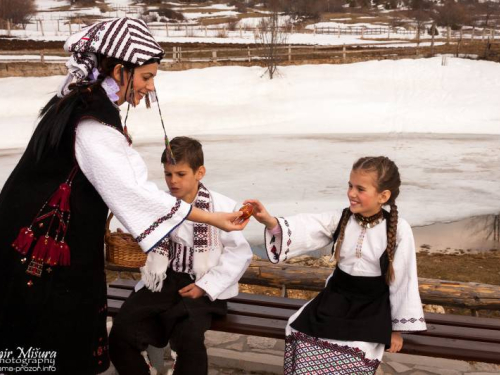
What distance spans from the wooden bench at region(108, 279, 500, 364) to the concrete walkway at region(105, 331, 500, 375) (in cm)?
46

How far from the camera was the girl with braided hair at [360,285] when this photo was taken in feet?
9.70

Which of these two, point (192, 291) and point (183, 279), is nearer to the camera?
point (192, 291)

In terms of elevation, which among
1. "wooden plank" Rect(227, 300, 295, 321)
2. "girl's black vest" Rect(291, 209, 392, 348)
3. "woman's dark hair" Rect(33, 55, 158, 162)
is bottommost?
"wooden plank" Rect(227, 300, 295, 321)

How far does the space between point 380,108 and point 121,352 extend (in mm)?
15859

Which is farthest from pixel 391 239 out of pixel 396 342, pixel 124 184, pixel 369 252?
pixel 124 184

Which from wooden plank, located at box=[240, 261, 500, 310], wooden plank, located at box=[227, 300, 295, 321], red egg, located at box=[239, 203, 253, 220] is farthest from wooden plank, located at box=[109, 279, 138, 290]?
red egg, located at box=[239, 203, 253, 220]

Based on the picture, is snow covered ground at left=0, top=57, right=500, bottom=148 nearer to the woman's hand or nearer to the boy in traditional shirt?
the boy in traditional shirt

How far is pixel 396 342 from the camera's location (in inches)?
122

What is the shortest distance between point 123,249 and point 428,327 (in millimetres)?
1753

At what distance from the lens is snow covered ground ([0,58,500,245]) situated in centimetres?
920

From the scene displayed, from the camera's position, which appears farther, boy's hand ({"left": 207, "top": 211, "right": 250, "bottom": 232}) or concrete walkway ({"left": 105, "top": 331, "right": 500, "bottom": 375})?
concrete walkway ({"left": 105, "top": 331, "right": 500, "bottom": 375})

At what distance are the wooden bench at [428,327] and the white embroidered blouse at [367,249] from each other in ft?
0.89

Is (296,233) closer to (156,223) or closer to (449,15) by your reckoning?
(156,223)

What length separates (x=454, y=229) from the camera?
7766mm
